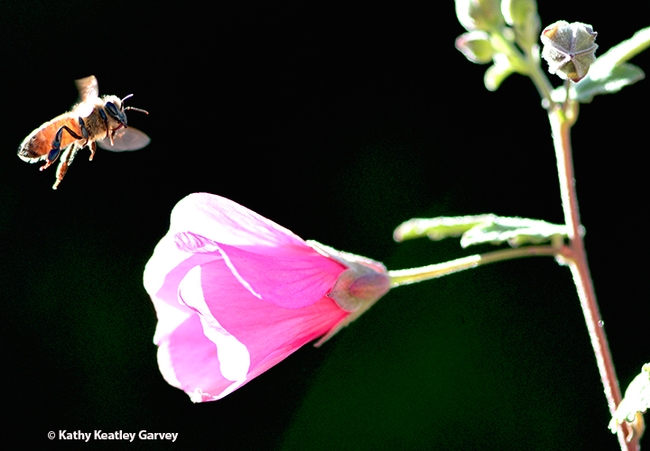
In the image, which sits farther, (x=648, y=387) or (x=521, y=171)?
(x=521, y=171)

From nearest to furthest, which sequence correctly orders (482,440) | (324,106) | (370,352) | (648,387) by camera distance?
(648,387) → (482,440) → (370,352) → (324,106)

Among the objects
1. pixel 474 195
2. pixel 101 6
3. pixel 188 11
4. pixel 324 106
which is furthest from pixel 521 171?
pixel 101 6

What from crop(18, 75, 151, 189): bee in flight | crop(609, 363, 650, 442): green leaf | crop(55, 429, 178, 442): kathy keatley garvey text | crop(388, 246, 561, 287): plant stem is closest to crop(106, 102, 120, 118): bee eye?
crop(18, 75, 151, 189): bee in flight

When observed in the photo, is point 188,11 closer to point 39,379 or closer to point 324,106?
point 324,106

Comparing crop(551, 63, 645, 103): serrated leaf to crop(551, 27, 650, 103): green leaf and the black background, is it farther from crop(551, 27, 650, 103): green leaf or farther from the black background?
the black background

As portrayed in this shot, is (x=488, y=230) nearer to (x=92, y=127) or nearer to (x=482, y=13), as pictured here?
(x=482, y=13)

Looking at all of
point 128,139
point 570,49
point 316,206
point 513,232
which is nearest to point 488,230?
point 513,232
